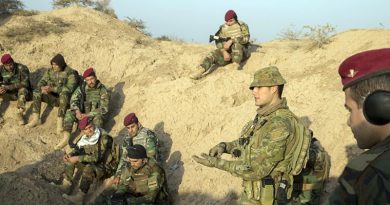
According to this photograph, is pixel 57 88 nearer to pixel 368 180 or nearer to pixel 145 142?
pixel 145 142

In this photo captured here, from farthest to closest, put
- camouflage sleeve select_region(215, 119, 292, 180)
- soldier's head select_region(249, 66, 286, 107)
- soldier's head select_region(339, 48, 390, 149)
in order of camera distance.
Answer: soldier's head select_region(249, 66, 286, 107) → camouflage sleeve select_region(215, 119, 292, 180) → soldier's head select_region(339, 48, 390, 149)

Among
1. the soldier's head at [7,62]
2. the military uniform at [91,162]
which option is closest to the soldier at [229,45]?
the military uniform at [91,162]

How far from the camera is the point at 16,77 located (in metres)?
8.42

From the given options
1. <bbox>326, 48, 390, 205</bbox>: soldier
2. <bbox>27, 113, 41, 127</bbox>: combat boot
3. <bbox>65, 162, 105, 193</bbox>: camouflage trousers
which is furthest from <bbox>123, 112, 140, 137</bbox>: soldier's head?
<bbox>326, 48, 390, 205</bbox>: soldier

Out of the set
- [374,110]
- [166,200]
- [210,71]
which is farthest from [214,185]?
[374,110]

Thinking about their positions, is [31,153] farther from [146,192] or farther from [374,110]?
[374,110]

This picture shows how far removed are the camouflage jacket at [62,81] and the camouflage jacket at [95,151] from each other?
1875 millimetres

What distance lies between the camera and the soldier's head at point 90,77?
26.3ft

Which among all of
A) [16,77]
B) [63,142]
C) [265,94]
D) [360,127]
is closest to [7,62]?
[16,77]

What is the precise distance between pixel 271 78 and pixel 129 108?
5.61 meters

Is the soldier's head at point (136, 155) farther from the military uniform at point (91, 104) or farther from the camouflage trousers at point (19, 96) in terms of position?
the camouflage trousers at point (19, 96)

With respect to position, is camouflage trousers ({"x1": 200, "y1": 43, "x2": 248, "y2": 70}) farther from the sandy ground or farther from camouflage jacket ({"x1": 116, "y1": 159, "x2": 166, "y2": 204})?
camouflage jacket ({"x1": 116, "y1": 159, "x2": 166, "y2": 204})

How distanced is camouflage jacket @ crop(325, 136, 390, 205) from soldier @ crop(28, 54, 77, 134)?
7585 mm

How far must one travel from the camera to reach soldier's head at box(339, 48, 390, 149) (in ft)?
4.24
